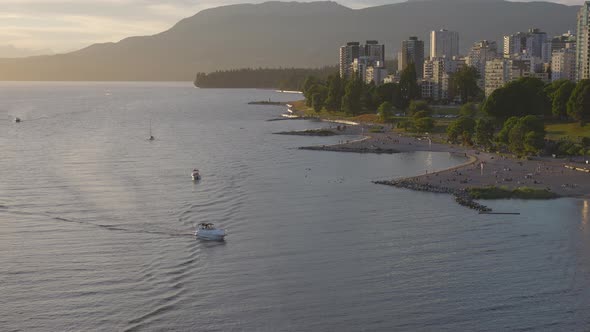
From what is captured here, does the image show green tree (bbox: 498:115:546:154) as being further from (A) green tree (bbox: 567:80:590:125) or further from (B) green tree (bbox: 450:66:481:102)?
(B) green tree (bbox: 450:66:481:102)

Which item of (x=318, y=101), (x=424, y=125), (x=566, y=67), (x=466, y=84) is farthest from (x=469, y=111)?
(x=566, y=67)

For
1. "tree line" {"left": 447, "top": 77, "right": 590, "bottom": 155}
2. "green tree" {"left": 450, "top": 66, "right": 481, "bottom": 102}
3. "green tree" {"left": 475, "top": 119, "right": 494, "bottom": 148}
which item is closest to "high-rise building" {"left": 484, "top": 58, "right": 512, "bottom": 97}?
"green tree" {"left": 450, "top": 66, "right": 481, "bottom": 102}

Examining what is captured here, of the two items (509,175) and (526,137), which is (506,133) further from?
(509,175)

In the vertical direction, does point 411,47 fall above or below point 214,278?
above

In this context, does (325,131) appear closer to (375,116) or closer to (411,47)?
(375,116)

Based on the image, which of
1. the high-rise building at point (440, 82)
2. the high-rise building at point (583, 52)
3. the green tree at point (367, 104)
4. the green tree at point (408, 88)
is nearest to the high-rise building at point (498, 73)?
the high-rise building at point (440, 82)

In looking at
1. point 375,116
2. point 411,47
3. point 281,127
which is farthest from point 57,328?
point 411,47
